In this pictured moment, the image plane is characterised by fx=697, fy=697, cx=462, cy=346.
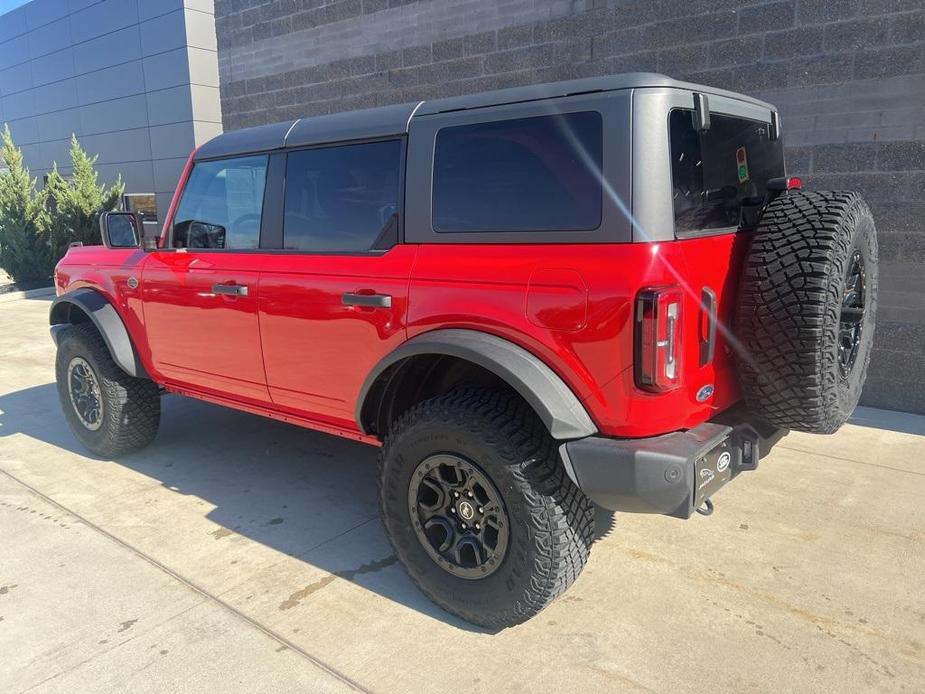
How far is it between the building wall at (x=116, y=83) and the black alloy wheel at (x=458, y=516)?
1255 cm

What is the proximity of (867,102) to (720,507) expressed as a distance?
3.41 m

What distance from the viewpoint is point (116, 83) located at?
15.0m

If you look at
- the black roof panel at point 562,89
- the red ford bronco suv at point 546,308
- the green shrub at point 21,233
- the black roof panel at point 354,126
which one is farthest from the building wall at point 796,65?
the green shrub at point 21,233

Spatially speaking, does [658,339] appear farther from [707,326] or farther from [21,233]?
[21,233]

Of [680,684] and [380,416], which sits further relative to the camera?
[380,416]

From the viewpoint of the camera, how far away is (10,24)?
17844 mm

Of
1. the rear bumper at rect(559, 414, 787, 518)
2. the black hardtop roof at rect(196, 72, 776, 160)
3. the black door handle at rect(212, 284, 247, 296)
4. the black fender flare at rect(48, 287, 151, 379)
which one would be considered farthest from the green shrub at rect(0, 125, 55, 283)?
the rear bumper at rect(559, 414, 787, 518)

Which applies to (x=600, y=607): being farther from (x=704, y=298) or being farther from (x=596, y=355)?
(x=704, y=298)

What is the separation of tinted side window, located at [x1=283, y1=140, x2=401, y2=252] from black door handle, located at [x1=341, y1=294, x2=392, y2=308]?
236 millimetres

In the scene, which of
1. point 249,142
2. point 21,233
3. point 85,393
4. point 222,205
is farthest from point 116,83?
point 249,142

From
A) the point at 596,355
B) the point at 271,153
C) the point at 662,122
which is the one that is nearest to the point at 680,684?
the point at 596,355

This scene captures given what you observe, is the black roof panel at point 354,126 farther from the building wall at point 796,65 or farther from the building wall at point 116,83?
the building wall at point 116,83

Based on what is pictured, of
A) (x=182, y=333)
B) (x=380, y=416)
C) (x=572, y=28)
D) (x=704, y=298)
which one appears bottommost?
(x=380, y=416)

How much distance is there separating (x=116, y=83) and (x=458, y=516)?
1563cm
